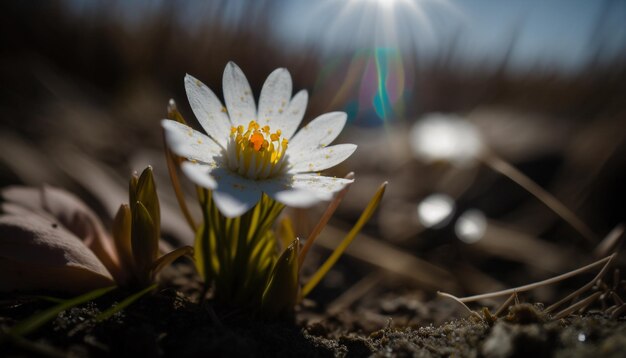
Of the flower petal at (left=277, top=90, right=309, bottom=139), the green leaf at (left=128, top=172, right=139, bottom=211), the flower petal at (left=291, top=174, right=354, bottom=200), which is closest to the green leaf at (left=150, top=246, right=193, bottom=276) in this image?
the green leaf at (left=128, top=172, right=139, bottom=211)

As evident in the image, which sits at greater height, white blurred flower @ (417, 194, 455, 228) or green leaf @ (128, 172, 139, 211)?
green leaf @ (128, 172, 139, 211)

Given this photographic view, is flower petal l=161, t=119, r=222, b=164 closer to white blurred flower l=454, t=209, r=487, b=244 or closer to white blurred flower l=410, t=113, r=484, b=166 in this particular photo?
white blurred flower l=454, t=209, r=487, b=244

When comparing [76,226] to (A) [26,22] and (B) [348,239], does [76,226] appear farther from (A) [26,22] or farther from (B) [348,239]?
(A) [26,22]

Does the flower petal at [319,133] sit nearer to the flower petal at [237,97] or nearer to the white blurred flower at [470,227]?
the flower petal at [237,97]

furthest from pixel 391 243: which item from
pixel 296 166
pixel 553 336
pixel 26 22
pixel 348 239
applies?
pixel 26 22

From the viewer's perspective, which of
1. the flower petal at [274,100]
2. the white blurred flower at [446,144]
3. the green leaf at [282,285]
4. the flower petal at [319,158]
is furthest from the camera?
the white blurred flower at [446,144]

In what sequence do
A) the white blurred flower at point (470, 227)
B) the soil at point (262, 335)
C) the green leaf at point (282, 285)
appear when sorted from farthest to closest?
the white blurred flower at point (470, 227), the green leaf at point (282, 285), the soil at point (262, 335)

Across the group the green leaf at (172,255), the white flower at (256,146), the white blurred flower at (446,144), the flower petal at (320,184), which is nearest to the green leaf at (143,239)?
the green leaf at (172,255)
